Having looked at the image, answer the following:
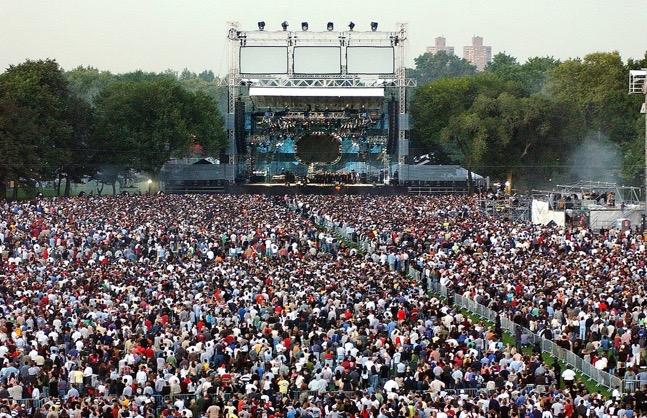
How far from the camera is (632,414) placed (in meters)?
18.2

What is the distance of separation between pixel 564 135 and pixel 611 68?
14.6 meters

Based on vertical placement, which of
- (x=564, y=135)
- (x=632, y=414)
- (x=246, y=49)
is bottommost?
(x=632, y=414)

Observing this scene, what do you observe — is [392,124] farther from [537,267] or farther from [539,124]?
[537,267]

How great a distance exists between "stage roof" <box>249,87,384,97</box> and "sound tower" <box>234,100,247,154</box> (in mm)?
2364

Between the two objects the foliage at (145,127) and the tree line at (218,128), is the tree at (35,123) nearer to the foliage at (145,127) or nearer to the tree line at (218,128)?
the tree line at (218,128)

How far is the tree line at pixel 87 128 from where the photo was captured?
69.1 m

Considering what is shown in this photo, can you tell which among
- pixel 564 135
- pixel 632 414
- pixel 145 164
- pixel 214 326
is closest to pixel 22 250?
pixel 214 326

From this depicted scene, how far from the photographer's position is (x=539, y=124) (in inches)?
3022

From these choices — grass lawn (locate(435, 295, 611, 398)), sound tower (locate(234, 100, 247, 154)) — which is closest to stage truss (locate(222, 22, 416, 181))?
sound tower (locate(234, 100, 247, 154))

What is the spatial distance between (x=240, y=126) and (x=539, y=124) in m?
19.3

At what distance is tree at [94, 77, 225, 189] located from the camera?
257 feet

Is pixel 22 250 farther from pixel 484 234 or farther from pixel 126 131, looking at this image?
pixel 126 131

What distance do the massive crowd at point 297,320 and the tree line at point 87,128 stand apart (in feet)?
85.7

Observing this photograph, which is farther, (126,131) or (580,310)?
(126,131)
